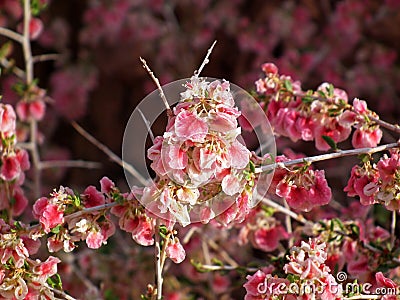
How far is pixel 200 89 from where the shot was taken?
1095 mm

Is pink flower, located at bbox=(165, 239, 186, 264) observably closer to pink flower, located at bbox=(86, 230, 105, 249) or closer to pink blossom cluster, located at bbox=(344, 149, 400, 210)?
pink flower, located at bbox=(86, 230, 105, 249)

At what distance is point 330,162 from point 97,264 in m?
1.38

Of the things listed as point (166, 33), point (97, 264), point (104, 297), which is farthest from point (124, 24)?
point (104, 297)

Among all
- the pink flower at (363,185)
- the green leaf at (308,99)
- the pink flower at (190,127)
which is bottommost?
the pink flower at (363,185)

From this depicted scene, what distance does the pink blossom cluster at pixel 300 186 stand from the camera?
4.03ft

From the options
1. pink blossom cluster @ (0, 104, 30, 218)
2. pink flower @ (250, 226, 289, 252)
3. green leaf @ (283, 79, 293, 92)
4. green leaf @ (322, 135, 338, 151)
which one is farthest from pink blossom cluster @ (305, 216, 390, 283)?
pink blossom cluster @ (0, 104, 30, 218)

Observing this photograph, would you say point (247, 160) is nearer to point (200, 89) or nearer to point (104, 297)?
point (200, 89)

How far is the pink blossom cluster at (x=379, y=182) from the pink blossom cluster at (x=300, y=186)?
0.06 meters

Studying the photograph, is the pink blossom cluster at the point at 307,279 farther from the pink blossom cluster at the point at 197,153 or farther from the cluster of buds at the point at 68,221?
the cluster of buds at the point at 68,221

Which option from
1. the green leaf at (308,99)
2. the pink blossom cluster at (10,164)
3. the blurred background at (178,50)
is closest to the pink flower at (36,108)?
the pink blossom cluster at (10,164)

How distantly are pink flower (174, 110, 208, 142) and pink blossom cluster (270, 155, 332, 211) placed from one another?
0.24 meters

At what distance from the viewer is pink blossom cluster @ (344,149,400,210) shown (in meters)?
1.18

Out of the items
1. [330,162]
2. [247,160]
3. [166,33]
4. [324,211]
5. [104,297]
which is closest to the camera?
[247,160]

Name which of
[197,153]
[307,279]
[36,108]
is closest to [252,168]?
[197,153]
